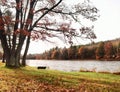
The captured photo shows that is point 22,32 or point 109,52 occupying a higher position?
point 109,52

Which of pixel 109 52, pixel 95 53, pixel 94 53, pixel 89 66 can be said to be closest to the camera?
pixel 89 66

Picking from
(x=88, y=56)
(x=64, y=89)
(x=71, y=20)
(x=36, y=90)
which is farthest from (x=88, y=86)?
(x=88, y=56)

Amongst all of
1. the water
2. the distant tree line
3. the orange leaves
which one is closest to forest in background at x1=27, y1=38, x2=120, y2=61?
the distant tree line

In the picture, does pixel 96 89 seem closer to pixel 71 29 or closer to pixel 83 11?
pixel 71 29

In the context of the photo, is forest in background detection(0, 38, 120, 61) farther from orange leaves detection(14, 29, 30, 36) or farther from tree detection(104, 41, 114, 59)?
orange leaves detection(14, 29, 30, 36)

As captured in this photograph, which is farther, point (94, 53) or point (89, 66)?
point (94, 53)

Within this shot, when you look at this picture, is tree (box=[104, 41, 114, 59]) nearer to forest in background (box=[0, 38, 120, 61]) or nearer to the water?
forest in background (box=[0, 38, 120, 61])

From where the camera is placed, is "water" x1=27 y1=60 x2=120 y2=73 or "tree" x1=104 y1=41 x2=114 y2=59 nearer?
"water" x1=27 y1=60 x2=120 y2=73

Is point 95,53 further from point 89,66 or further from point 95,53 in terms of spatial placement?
point 89,66

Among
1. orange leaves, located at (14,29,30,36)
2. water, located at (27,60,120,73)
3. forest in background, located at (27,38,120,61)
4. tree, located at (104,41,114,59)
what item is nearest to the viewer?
orange leaves, located at (14,29,30,36)

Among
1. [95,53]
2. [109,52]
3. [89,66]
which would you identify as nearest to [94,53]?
[95,53]

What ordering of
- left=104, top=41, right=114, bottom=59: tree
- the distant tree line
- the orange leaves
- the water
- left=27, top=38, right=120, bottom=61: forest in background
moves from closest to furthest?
1. the orange leaves
2. the water
3. left=104, top=41, right=114, bottom=59: tree
4. left=27, top=38, right=120, bottom=61: forest in background
5. the distant tree line

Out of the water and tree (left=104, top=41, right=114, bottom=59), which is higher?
tree (left=104, top=41, right=114, bottom=59)

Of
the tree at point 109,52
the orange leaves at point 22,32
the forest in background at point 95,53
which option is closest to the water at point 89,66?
the orange leaves at point 22,32
